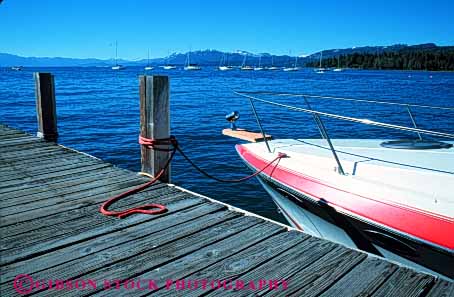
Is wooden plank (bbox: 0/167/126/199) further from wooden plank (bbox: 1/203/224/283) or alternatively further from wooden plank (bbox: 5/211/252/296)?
wooden plank (bbox: 5/211/252/296)

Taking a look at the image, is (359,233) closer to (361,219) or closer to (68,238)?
(361,219)

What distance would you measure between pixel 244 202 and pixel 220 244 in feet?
17.2

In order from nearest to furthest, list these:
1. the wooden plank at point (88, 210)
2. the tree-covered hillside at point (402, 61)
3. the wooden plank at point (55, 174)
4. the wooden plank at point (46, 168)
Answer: the wooden plank at point (88, 210), the wooden plank at point (55, 174), the wooden plank at point (46, 168), the tree-covered hillside at point (402, 61)

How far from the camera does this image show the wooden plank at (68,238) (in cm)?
260

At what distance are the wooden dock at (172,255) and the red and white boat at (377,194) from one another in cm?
109

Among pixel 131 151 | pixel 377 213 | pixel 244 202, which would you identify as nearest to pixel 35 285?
pixel 377 213

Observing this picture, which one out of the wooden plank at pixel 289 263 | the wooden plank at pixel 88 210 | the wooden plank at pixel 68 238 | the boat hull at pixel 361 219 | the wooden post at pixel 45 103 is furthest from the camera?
the wooden post at pixel 45 103

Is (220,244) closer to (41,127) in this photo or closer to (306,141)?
(306,141)

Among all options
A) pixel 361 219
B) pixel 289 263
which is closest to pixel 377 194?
pixel 361 219

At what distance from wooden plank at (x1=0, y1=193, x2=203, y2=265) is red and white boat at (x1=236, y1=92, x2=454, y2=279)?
75.1 inches

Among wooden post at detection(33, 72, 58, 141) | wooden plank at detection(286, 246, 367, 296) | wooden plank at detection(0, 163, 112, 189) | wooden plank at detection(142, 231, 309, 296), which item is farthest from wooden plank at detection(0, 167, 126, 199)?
wooden plank at detection(286, 246, 367, 296)

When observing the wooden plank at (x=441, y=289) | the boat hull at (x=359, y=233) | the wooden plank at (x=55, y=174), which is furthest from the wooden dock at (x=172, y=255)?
the boat hull at (x=359, y=233)

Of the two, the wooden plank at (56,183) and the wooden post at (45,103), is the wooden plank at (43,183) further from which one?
the wooden post at (45,103)

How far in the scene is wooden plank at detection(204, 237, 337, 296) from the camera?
238 centimetres
